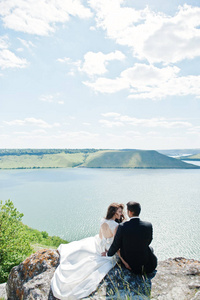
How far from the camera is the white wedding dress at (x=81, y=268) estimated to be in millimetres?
5484

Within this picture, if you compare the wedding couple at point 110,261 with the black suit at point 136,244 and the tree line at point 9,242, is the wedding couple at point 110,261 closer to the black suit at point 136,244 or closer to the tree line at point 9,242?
the black suit at point 136,244

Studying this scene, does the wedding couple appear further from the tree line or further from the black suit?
the tree line

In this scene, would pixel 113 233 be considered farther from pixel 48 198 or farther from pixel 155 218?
pixel 48 198

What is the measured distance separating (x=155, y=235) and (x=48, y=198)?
50.0 meters

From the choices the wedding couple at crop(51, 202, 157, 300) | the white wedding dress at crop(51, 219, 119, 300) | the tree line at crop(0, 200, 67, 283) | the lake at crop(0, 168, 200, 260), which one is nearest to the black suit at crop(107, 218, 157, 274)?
the wedding couple at crop(51, 202, 157, 300)

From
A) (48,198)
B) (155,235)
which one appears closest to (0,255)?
(155,235)

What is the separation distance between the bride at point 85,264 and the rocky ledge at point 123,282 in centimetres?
21

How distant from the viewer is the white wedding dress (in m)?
5.48

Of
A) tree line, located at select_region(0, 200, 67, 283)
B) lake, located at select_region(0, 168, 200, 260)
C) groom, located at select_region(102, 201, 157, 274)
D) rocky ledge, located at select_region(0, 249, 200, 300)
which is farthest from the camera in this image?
lake, located at select_region(0, 168, 200, 260)

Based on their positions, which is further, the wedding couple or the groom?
the groom

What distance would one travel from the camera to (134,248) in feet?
19.1

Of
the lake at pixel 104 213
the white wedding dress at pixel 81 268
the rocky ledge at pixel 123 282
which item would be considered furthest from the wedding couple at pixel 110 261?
the lake at pixel 104 213

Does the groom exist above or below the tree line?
above

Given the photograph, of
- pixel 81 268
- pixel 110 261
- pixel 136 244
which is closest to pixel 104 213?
pixel 110 261
